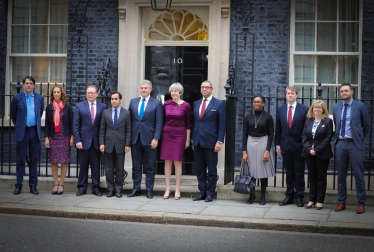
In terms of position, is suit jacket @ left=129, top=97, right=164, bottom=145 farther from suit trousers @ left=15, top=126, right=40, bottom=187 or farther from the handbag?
suit trousers @ left=15, top=126, right=40, bottom=187

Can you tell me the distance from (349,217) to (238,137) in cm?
394

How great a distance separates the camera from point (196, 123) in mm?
10797

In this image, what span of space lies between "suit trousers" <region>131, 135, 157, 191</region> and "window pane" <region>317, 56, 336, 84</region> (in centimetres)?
398

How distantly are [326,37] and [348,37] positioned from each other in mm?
414

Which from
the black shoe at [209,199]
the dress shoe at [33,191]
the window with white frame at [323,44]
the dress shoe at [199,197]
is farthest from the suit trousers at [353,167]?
the dress shoe at [33,191]

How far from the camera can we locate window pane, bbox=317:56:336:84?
1293cm

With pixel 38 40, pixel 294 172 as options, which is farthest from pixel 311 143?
pixel 38 40

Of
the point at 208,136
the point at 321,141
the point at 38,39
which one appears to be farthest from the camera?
the point at 38,39

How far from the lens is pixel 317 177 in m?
9.98

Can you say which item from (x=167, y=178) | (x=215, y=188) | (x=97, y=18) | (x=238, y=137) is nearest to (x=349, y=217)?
(x=215, y=188)

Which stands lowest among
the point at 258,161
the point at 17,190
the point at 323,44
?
the point at 17,190

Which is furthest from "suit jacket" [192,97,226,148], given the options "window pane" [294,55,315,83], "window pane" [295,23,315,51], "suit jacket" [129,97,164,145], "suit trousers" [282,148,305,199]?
"window pane" [295,23,315,51]

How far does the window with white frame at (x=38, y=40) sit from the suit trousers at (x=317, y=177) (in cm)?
604

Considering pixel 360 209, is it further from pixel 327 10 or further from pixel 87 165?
pixel 327 10
